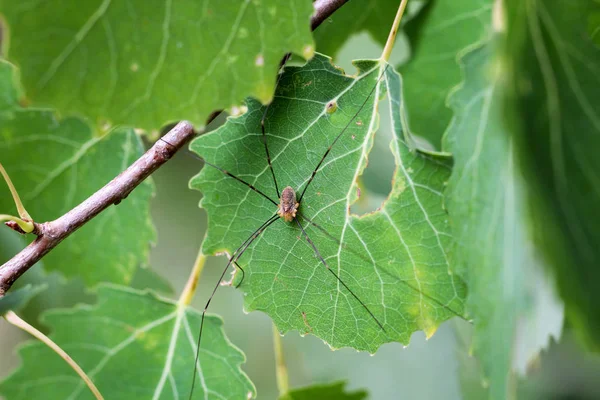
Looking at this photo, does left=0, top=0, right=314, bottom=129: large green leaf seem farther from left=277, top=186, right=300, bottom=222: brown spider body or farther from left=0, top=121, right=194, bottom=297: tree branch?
left=277, top=186, right=300, bottom=222: brown spider body

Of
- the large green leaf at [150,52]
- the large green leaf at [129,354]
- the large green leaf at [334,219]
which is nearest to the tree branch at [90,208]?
the large green leaf at [334,219]

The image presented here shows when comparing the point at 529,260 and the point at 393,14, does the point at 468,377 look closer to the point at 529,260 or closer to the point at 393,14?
the point at 529,260

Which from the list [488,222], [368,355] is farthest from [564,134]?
[368,355]

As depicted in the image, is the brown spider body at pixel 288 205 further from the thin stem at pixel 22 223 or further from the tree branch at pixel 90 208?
the thin stem at pixel 22 223

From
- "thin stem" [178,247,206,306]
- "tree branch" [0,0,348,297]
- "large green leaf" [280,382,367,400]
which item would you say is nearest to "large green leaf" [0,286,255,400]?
"thin stem" [178,247,206,306]

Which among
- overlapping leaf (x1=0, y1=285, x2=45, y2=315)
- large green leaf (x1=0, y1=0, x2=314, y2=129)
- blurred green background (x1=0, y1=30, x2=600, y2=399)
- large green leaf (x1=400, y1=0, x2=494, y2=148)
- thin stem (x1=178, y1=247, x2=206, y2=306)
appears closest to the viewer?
large green leaf (x1=0, y1=0, x2=314, y2=129)

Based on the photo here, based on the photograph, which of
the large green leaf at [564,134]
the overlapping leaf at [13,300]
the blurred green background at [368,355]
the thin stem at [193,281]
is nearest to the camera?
the large green leaf at [564,134]
